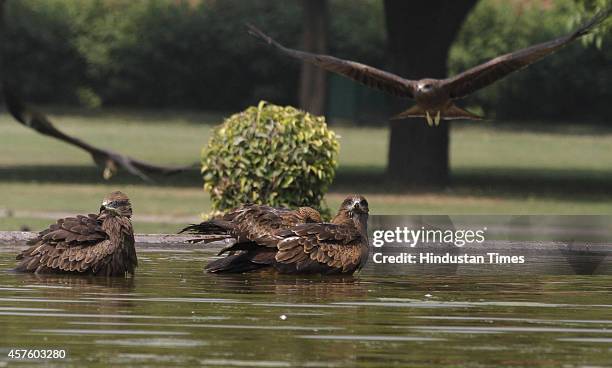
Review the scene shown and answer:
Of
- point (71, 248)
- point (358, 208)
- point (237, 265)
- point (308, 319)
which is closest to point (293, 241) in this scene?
point (237, 265)

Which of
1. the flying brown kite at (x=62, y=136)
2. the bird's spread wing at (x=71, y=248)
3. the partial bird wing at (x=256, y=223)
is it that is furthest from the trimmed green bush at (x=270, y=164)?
the flying brown kite at (x=62, y=136)

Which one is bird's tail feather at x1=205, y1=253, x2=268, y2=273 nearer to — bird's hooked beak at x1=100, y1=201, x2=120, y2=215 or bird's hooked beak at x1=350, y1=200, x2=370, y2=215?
bird's hooked beak at x1=350, y1=200, x2=370, y2=215

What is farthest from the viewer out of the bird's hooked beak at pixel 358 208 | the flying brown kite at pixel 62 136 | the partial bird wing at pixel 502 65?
the partial bird wing at pixel 502 65

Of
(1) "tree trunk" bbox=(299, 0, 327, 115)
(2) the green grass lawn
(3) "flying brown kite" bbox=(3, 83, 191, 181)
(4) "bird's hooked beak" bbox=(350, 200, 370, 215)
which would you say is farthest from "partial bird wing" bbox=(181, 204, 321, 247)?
(1) "tree trunk" bbox=(299, 0, 327, 115)

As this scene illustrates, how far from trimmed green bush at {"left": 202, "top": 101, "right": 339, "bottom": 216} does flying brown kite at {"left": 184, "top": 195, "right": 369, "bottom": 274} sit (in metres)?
4.76

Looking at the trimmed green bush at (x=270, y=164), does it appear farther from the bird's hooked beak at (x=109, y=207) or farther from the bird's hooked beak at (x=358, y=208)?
the bird's hooked beak at (x=109, y=207)

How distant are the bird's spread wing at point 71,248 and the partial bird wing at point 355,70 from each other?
5128 millimetres

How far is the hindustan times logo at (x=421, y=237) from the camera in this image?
1903 cm

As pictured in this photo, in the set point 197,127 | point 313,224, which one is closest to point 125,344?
point 313,224

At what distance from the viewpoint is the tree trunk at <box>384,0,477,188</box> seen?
119ft

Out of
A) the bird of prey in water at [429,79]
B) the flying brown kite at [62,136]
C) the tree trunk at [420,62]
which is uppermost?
the tree trunk at [420,62]

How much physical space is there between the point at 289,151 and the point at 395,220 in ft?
5.78

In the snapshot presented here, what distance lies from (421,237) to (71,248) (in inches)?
184

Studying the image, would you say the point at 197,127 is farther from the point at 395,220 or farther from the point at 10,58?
the point at 395,220
